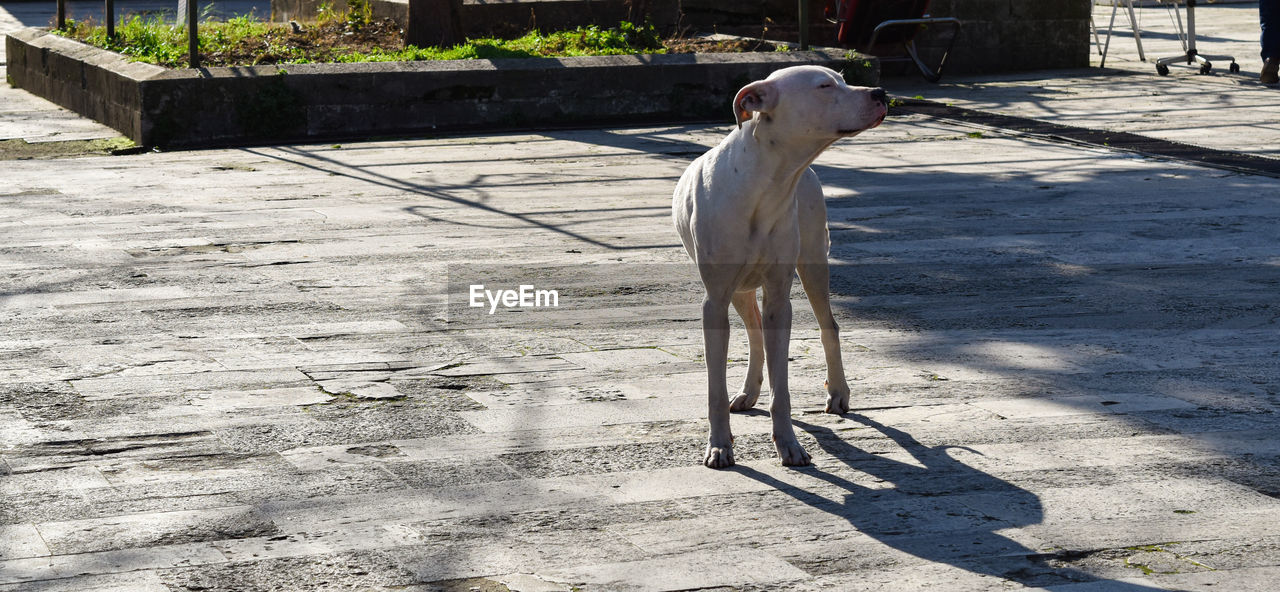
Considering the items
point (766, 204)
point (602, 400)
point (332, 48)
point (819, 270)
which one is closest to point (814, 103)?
point (766, 204)

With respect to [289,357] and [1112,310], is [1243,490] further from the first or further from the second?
[289,357]

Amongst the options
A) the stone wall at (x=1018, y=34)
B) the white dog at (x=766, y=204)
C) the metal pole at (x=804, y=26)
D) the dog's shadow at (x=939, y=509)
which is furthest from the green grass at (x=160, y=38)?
the dog's shadow at (x=939, y=509)

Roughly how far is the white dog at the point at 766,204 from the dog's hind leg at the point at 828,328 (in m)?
0.21

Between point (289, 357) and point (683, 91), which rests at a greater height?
point (683, 91)

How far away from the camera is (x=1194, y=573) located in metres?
4.14

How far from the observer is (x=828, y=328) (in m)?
5.70

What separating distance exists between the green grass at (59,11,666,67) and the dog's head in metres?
10.2

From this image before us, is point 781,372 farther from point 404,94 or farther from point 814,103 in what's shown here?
point 404,94

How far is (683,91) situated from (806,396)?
30.3 ft

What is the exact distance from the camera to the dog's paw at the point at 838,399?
5785 mm

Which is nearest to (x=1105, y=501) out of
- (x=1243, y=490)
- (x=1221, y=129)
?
(x=1243, y=490)

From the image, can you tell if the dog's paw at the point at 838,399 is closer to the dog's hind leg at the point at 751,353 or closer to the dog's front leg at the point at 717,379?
the dog's hind leg at the point at 751,353

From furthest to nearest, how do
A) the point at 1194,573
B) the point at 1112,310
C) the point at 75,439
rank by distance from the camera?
the point at 1112,310, the point at 75,439, the point at 1194,573

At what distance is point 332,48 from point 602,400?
11.1 meters
